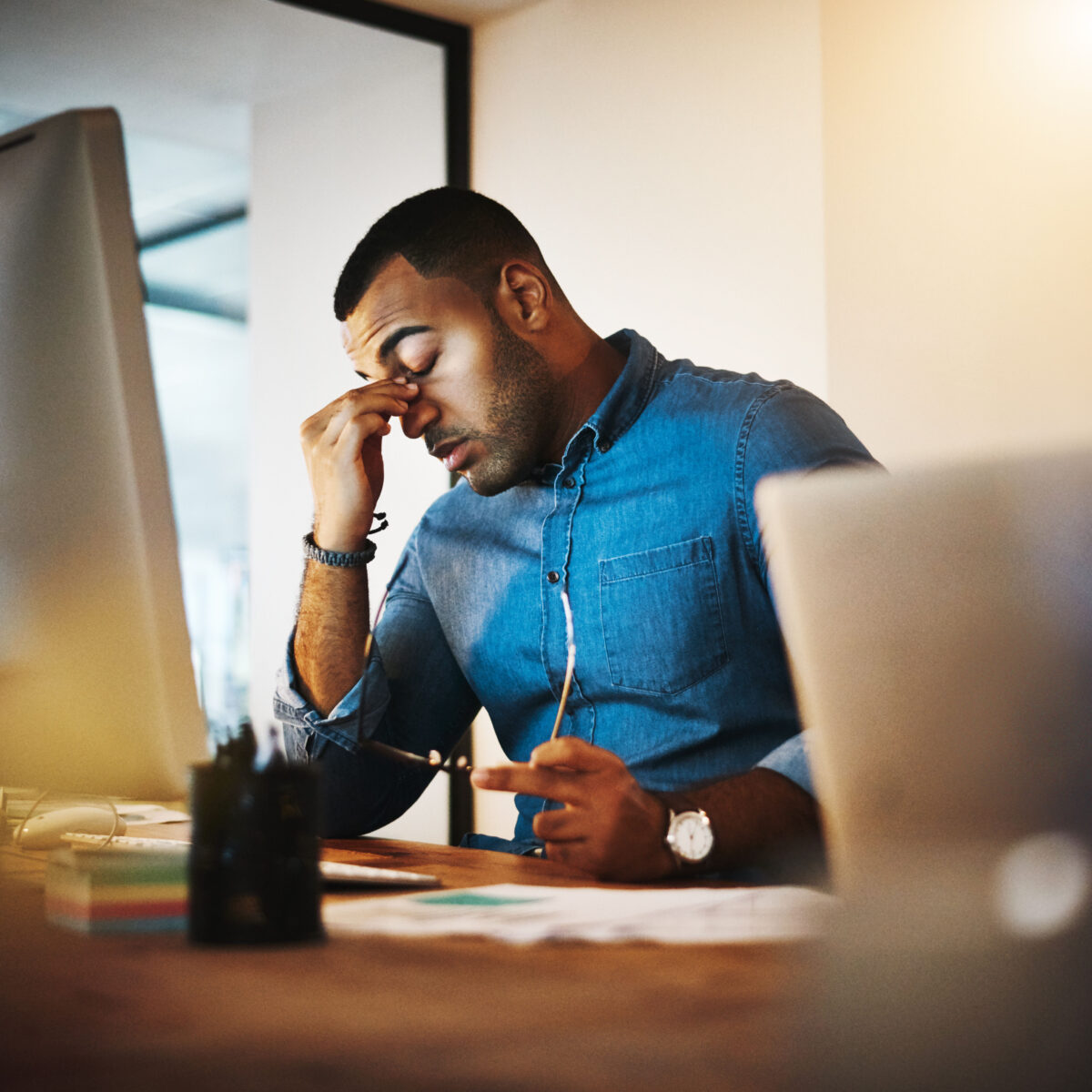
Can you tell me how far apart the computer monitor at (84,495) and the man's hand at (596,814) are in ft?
0.85

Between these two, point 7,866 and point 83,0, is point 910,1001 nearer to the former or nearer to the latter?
point 7,866

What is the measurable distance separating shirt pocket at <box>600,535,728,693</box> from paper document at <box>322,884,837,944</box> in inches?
20.6

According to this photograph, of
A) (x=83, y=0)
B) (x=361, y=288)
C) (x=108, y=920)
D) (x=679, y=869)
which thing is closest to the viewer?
(x=108, y=920)

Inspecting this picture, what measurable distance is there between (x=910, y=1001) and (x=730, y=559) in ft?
2.98

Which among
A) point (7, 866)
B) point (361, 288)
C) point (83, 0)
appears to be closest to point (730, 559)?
point (361, 288)

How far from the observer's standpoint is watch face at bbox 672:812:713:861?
0.93m

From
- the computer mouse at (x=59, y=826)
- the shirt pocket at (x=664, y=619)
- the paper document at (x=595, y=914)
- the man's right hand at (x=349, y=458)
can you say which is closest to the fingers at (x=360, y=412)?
the man's right hand at (x=349, y=458)

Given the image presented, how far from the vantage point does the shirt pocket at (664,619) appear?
4.41 ft

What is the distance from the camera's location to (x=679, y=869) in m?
0.94

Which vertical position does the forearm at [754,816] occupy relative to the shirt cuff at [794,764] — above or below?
below

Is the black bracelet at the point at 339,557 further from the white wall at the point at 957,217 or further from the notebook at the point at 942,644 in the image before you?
the white wall at the point at 957,217

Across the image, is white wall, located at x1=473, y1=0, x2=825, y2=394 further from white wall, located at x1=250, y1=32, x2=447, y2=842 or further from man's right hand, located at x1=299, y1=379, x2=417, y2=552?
man's right hand, located at x1=299, y1=379, x2=417, y2=552

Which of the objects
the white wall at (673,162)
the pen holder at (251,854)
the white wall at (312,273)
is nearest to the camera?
the pen holder at (251,854)

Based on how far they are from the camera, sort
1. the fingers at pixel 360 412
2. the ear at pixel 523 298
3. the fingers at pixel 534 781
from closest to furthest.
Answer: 1. the fingers at pixel 534 781
2. the fingers at pixel 360 412
3. the ear at pixel 523 298
